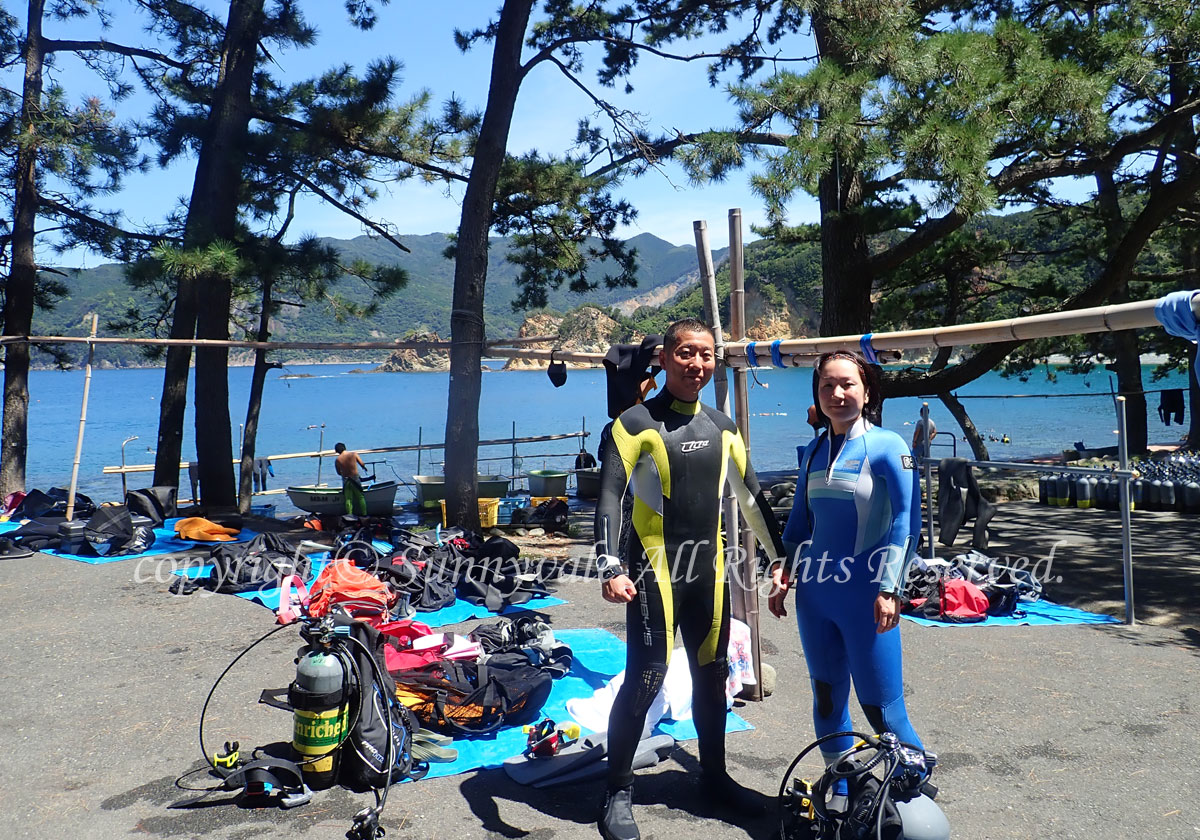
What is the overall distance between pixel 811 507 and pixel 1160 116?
324 inches

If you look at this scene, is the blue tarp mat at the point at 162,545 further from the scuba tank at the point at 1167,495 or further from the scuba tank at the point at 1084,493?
the scuba tank at the point at 1167,495

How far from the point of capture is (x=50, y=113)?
1141 cm

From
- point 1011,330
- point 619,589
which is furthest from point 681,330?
point 1011,330

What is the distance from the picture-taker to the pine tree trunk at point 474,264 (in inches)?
381

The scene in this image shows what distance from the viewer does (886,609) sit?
2.81 metres

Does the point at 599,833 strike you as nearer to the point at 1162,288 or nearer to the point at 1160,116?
the point at 1160,116

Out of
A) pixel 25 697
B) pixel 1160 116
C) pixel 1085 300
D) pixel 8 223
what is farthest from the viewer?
pixel 8 223

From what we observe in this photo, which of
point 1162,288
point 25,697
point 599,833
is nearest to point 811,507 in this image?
point 599,833

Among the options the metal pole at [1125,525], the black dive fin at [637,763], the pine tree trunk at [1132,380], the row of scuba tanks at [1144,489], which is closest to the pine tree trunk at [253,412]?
the black dive fin at [637,763]

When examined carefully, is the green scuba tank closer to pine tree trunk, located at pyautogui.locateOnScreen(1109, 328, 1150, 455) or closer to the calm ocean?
the calm ocean

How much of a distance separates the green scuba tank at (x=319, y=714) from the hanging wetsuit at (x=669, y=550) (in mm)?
1107

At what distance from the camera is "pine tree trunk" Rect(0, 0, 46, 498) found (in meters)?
11.9

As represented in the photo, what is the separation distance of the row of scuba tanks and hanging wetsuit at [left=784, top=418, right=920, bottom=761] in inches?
366

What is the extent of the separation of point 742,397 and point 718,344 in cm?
31
